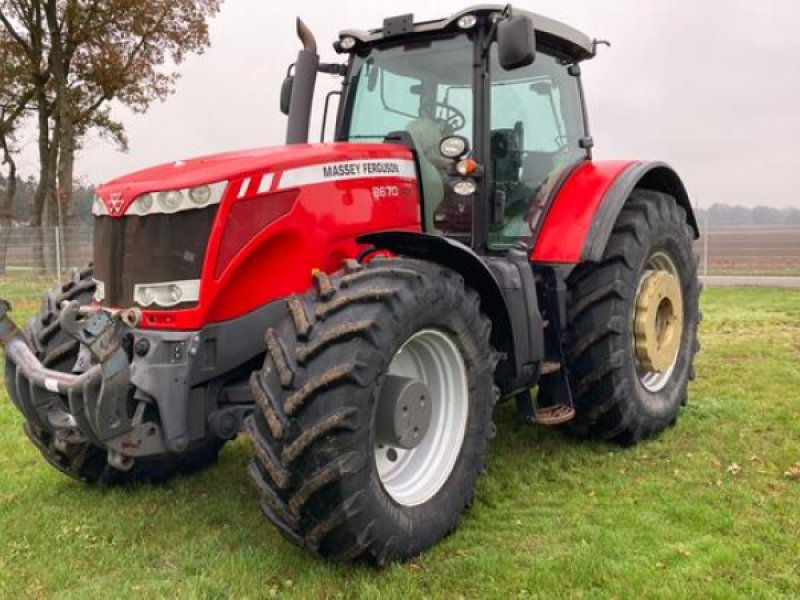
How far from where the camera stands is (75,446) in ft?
12.3

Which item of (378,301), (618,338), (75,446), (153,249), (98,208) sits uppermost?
(98,208)

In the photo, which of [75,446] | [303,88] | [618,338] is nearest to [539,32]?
[303,88]

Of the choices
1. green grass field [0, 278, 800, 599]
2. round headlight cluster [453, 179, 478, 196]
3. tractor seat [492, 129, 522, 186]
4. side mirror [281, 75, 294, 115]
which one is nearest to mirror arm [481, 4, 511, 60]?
tractor seat [492, 129, 522, 186]

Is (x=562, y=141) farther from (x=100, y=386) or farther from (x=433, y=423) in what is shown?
(x=100, y=386)

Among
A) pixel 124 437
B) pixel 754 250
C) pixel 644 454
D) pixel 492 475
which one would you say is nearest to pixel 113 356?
pixel 124 437

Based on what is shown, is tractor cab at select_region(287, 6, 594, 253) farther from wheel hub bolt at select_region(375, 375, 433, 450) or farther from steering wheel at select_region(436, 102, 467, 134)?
wheel hub bolt at select_region(375, 375, 433, 450)

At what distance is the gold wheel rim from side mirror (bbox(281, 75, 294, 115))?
97.0 inches

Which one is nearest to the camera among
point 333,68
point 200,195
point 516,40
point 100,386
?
point 100,386

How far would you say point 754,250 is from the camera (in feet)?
75.6

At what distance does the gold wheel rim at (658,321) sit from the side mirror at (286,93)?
2463mm

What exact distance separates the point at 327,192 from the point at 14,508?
220 centimetres

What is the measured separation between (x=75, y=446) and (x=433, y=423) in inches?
69.7

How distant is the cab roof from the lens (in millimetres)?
3992

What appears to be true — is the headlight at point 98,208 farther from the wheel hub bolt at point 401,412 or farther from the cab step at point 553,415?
the cab step at point 553,415
